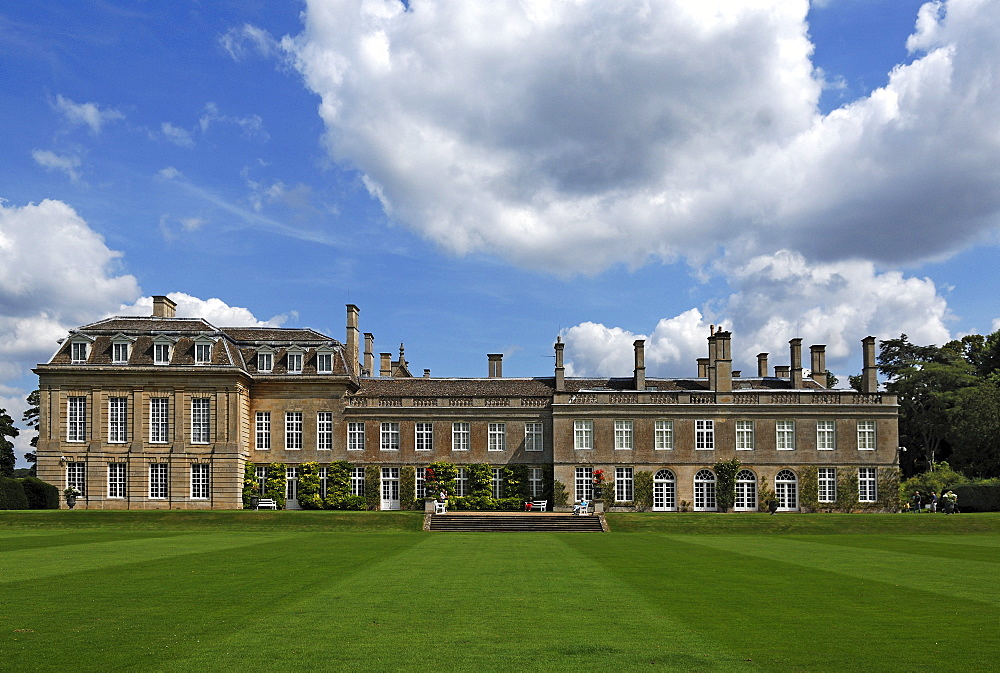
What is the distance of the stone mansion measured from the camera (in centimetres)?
4694

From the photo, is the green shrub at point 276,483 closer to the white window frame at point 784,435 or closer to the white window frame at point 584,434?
the white window frame at point 584,434

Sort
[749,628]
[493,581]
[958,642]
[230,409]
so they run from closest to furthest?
1. [958,642]
2. [749,628]
3. [493,581]
4. [230,409]

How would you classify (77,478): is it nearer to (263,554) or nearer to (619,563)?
(263,554)

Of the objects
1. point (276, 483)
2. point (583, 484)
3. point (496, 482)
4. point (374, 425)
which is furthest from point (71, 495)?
point (583, 484)

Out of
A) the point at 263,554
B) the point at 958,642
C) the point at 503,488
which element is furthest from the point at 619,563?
the point at 503,488

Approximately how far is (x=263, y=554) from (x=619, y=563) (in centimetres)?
792

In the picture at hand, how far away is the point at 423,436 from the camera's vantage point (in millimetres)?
49250

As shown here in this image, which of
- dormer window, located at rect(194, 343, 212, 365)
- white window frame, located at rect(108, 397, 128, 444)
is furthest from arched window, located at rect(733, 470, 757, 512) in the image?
white window frame, located at rect(108, 397, 128, 444)

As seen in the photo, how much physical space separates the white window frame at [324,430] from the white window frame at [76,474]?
38.0ft

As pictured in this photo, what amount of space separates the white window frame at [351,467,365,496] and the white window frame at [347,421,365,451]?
1.10 m

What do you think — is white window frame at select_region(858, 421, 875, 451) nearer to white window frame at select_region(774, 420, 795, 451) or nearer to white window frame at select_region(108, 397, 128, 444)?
white window frame at select_region(774, 420, 795, 451)

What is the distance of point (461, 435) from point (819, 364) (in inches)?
816

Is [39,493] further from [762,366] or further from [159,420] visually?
[762,366]

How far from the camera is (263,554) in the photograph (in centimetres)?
2084
